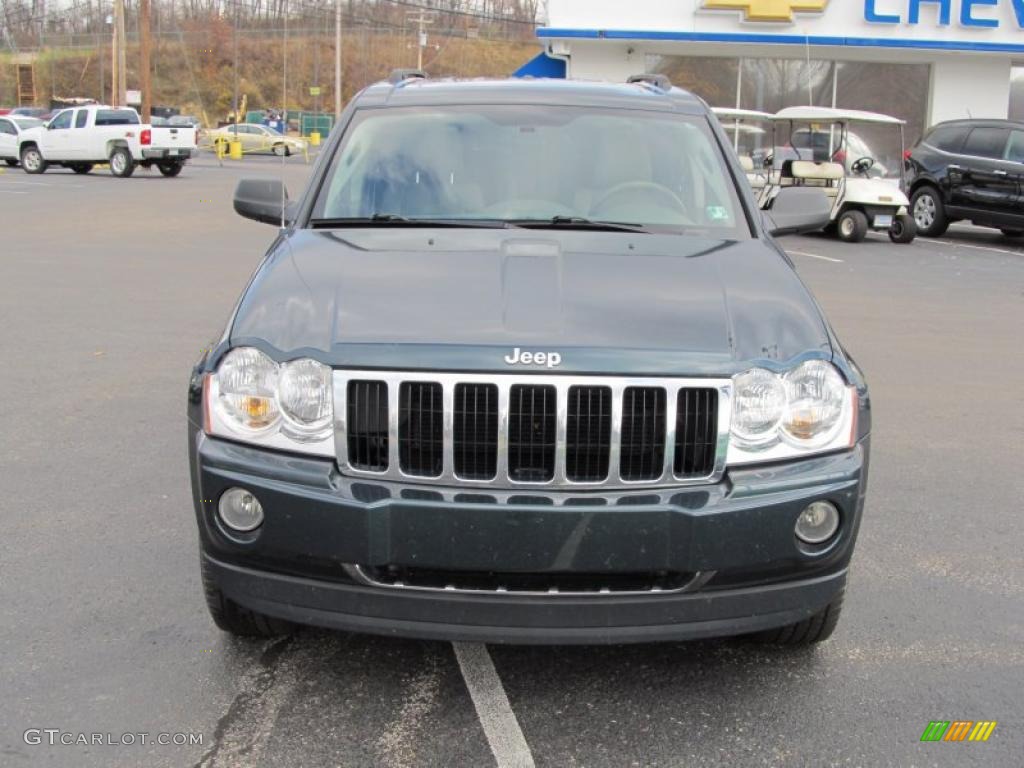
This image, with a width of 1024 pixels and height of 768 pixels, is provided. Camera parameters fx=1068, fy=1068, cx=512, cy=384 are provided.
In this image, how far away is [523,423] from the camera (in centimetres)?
286

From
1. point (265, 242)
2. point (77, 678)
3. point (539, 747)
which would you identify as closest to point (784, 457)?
point (539, 747)

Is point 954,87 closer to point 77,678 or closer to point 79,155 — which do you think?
point 79,155

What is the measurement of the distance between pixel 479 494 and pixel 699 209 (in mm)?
1855

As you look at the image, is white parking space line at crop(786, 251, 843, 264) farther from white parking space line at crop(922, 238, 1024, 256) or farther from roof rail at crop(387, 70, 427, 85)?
roof rail at crop(387, 70, 427, 85)

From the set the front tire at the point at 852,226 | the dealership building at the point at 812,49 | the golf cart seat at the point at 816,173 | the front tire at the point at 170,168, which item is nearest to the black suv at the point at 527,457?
the golf cart seat at the point at 816,173

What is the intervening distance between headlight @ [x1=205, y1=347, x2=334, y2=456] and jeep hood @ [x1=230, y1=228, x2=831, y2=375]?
2.2 inches

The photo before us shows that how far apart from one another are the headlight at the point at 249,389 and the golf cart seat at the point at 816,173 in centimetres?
1459

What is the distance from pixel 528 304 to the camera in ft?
10.2

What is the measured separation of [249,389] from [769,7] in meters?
22.9

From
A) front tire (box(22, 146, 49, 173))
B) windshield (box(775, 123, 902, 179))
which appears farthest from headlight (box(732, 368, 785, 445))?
front tire (box(22, 146, 49, 173))

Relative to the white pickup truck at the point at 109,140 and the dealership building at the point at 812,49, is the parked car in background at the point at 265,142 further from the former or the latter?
the dealership building at the point at 812,49

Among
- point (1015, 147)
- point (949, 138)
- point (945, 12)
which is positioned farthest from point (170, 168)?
point (1015, 147)

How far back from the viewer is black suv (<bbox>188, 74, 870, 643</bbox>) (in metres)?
2.79

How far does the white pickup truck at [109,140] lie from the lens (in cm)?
3039
